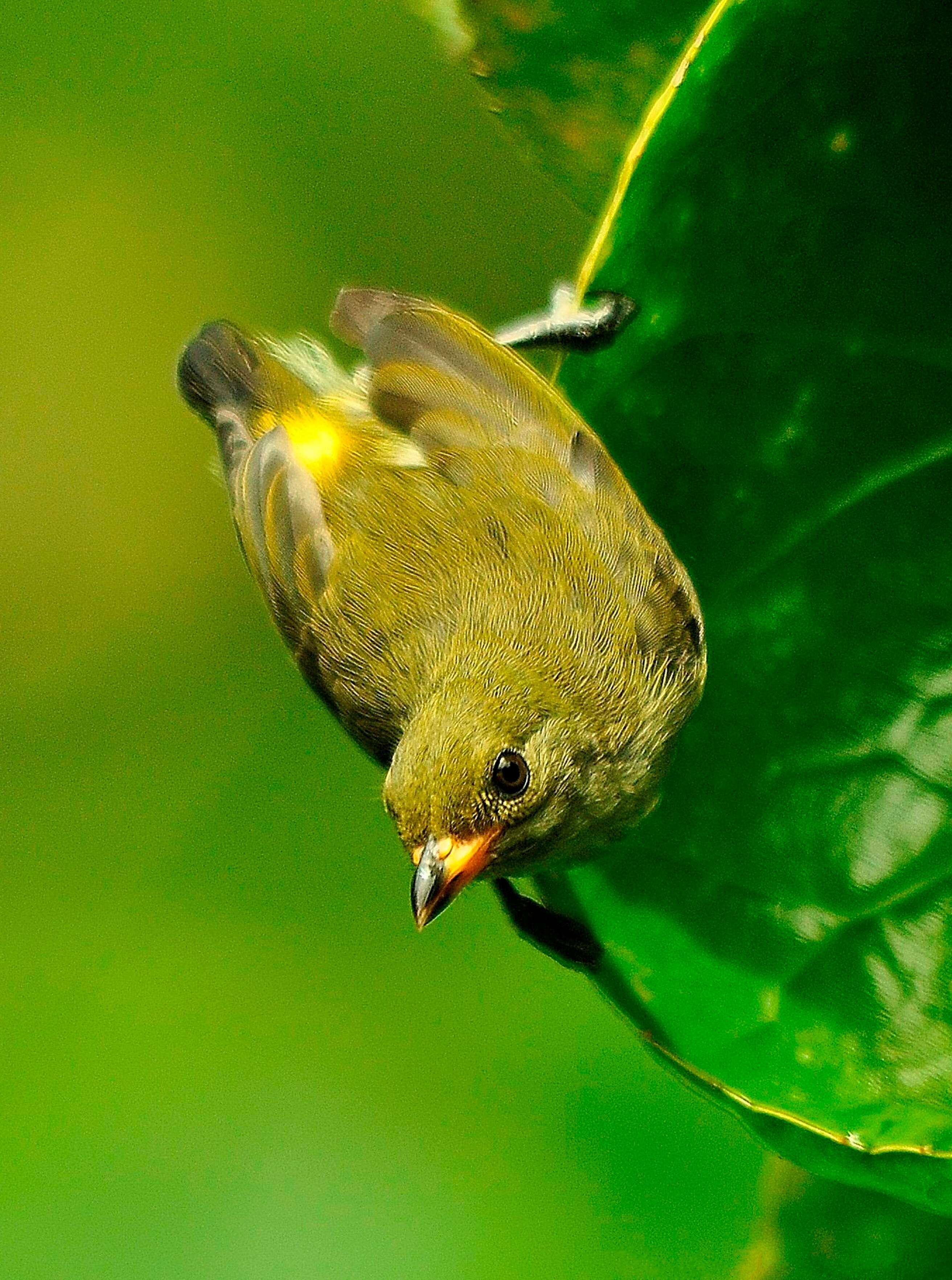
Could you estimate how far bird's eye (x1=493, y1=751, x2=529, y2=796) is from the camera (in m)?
2.61

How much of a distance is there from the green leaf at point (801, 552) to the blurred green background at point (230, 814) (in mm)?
978

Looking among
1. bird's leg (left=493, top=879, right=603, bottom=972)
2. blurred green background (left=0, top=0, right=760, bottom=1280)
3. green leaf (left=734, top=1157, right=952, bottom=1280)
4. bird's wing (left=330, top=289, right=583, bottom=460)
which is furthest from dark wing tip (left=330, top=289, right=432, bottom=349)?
green leaf (left=734, top=1157, right=952, bottom=1280)

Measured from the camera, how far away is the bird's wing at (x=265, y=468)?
9.93 feet

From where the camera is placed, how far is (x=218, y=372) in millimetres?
3328

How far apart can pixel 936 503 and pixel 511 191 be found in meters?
3.80

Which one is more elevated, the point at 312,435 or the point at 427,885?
the point at 312,435

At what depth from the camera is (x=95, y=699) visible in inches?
194

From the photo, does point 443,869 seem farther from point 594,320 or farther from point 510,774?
point 594,320

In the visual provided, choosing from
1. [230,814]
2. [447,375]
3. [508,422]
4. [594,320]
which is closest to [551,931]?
[594,320]

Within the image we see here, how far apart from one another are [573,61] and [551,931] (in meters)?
1.07

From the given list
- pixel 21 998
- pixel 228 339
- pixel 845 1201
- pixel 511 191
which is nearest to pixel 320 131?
pixel 511 191

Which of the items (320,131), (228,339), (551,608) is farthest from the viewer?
(320,131)

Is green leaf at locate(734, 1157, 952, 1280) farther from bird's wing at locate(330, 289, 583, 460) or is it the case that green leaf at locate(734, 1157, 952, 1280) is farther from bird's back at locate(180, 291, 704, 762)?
bird's wing at locate(330, 289, 583, 460)

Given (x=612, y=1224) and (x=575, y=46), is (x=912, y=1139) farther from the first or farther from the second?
(x=612, y=1224)
